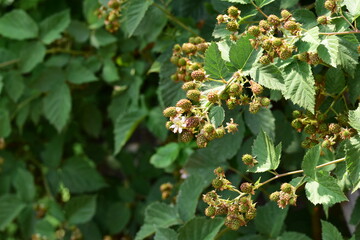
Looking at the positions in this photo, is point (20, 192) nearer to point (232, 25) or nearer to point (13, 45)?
point (13, 45)

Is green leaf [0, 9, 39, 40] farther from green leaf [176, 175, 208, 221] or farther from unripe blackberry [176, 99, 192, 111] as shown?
unripe blackberry [176, 99, 192, 111]

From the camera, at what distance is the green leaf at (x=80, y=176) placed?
235 cm

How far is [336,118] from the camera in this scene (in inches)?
52.3

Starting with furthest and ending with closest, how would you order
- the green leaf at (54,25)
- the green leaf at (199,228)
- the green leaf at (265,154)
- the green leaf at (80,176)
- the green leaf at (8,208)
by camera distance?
1. the green leaf at (80,176)
2. the green leaf at (8,208)
3. the green leaf at (54,25)
4. the green leaf at (199,228)
5. the green leaf at (265,154)

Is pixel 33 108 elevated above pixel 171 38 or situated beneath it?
situated beneath

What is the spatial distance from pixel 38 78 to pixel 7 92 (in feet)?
0.45

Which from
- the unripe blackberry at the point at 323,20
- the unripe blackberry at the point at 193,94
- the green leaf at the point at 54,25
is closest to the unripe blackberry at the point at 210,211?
the unripe blackberry at the point at 193,94

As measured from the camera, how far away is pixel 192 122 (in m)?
1.15

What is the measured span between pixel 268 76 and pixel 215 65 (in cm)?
11

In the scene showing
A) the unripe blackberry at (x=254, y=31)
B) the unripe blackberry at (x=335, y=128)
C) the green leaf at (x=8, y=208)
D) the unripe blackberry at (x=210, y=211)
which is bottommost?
the green leaf at (x=8, y=208)

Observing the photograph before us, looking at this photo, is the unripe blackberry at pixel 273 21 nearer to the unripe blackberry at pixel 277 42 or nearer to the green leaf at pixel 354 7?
the unripe blackberry at pixel 277 42

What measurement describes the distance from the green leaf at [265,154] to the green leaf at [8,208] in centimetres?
126

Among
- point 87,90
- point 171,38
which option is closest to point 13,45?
point 87,90

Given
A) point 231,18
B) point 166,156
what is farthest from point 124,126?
point 231,18
